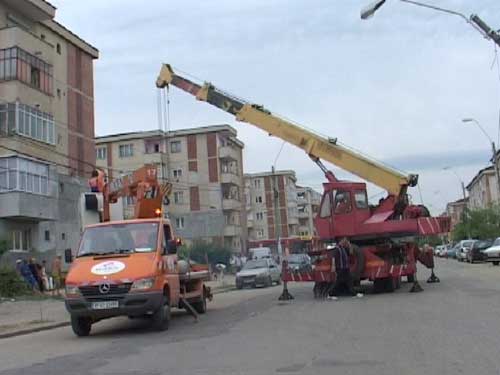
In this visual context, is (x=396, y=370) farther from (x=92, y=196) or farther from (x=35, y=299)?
(x=35, y=299)

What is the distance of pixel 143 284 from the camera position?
42.9 ft

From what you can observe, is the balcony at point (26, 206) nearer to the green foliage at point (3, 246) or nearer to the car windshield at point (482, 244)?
the green foliage at point (3, 246)

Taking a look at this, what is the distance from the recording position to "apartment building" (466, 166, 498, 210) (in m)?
93.9

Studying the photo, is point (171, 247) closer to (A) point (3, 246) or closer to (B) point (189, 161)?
(A) point (3, 246)

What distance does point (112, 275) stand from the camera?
13078 millimetres

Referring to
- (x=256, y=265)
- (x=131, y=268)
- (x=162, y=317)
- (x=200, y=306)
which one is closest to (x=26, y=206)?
(x=256, y=265)

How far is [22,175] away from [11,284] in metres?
8.39

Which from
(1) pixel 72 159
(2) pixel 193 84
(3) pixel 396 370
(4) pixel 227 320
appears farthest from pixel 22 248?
(3) pixel 396 370

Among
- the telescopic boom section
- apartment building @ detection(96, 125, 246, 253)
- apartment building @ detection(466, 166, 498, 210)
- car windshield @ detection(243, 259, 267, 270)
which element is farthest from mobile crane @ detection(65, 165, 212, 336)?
apartment building @ detection(466, 166, 498, 210)

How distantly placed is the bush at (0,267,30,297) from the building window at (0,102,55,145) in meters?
9.41

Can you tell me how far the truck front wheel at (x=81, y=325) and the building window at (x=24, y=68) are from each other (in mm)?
25029

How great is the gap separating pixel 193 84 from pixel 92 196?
8.87 meters

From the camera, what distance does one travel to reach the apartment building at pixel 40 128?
115ft

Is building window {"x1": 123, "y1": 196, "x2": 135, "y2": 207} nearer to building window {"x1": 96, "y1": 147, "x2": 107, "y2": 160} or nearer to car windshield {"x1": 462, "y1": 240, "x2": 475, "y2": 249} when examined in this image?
car windshield {"x1": 462, "y1": 240, "x2": 475, "y2": 249}
